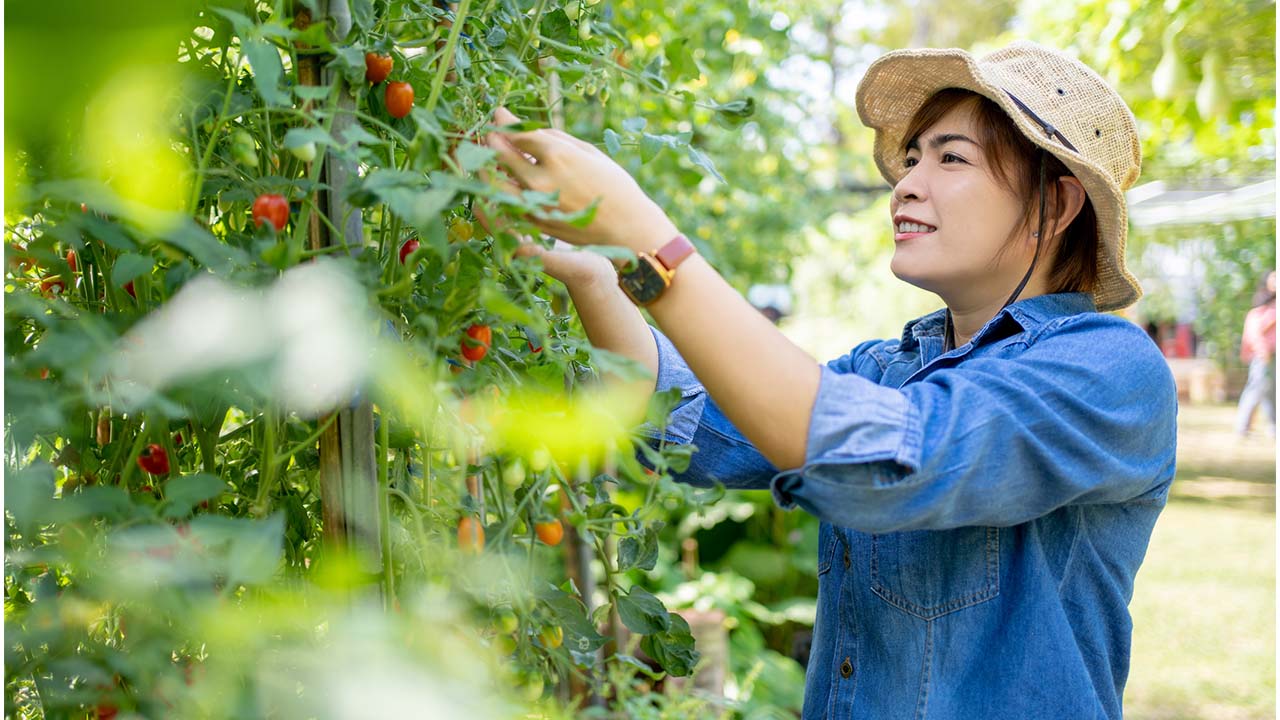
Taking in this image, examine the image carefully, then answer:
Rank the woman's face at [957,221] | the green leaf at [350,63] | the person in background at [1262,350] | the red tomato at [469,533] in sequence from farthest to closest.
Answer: the person in background at [1262,350]
the woman's face at [957,221]
the red tomato at [469,533]
the green leaf at [350,63]

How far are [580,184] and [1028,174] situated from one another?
1.96ft

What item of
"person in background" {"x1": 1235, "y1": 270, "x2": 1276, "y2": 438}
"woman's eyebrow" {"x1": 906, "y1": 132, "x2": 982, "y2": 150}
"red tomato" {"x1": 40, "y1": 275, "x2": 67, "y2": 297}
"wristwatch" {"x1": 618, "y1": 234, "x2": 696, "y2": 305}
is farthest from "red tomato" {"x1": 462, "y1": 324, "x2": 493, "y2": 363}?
"person in background" {"x1": 1235, "y1": 270, "x2": 1276, "y2": 438}

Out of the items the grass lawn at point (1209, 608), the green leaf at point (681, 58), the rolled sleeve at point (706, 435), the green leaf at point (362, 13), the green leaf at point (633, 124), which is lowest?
the grass lawn at point (1209, 608)

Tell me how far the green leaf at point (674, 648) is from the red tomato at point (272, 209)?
0.48m

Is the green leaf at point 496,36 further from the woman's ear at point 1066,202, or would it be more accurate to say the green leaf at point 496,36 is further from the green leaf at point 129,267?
the woman's ear at point 1066,202

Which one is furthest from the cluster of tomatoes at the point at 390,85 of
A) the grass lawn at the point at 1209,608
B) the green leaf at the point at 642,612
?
the grass lawn at the point at 1209,608

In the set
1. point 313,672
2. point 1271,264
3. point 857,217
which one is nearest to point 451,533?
point 313,672

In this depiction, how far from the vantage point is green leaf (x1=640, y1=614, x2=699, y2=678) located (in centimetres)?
94

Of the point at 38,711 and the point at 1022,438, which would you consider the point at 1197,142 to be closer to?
the point at 1022,438

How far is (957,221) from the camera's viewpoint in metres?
1.12

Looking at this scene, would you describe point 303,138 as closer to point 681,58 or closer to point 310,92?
point 310,92

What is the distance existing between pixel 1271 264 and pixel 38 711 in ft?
42.6

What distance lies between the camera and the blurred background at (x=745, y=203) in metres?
0.63

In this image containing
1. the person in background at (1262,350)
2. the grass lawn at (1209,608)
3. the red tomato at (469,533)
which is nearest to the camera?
the red tomato at (469,533)
